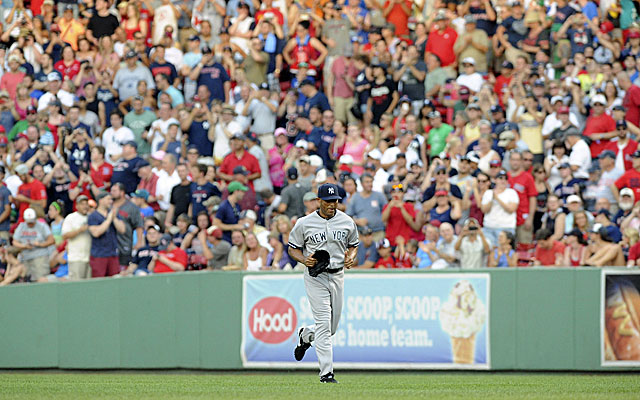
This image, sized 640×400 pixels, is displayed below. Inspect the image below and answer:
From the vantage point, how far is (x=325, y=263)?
11867mm

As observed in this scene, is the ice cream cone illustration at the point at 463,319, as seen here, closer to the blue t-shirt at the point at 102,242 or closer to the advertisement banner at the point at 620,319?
the advertisement banner at the point at 620,319

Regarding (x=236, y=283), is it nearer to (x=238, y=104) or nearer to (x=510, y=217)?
(x=510, y=217)

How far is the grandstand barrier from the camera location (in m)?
15.9

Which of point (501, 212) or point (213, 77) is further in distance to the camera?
point (213, 77)

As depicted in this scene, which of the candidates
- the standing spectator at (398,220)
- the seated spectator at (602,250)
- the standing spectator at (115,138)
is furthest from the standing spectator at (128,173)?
the seated spectator at (602,250)

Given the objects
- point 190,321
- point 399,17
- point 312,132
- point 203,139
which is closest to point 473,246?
point 190,321

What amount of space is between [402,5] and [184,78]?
184 inches

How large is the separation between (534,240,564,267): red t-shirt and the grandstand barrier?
45.2 inches

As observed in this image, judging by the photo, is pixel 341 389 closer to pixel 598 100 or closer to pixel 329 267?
pixel 329 267

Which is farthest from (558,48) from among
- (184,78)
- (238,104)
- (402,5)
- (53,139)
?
(53,139)

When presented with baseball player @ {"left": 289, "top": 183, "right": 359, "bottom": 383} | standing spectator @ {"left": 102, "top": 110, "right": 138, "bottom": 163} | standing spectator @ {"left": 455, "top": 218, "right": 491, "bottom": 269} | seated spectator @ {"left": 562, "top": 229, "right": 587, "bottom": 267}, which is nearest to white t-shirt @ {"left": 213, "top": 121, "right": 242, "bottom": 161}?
standing spectator @ {"left": 102, "top": 110, "right": 138, "bottom": 163}

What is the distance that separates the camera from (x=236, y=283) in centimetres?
1717

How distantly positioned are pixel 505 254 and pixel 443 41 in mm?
6432

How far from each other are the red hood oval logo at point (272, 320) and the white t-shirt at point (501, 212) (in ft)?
11.8
